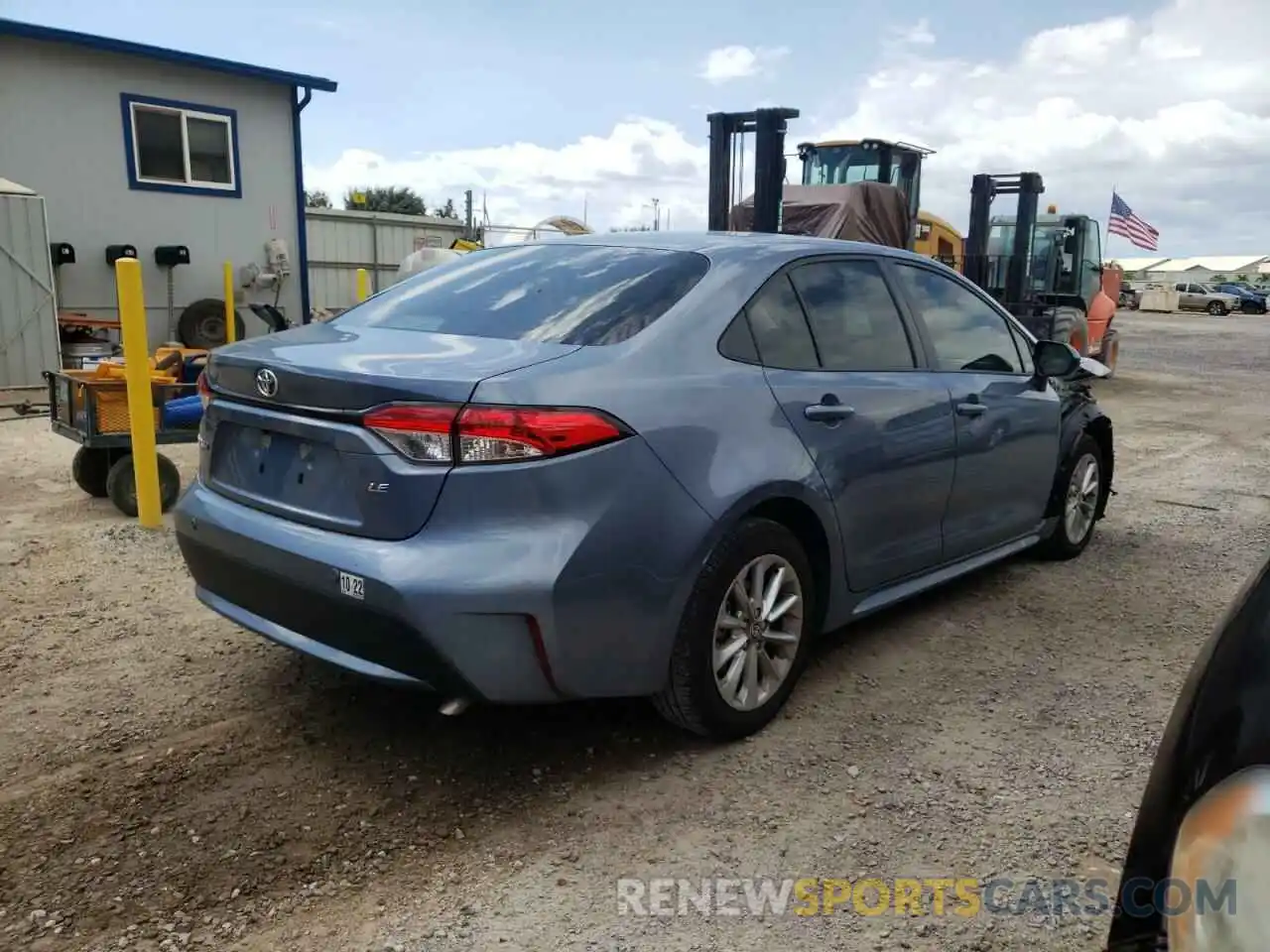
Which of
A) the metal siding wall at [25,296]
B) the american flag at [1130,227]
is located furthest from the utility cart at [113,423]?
the american flag at [1130,227]

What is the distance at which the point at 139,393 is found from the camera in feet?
18.0

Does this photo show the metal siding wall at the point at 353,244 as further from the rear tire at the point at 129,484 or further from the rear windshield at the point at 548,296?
the rear windshield at the point at 548,296

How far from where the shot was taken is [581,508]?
2701 millimetres

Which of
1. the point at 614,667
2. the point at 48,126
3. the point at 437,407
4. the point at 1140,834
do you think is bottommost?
the point at 614,667

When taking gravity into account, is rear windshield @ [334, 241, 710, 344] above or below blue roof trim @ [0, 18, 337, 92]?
below

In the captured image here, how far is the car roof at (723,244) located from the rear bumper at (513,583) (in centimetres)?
103

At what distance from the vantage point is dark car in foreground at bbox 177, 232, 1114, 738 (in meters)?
2.65

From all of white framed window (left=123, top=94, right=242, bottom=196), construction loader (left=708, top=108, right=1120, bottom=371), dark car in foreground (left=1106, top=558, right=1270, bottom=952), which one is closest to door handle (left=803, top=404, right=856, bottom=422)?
dark car in foreground (left=1106, top=558, right=1270, bottom=952)

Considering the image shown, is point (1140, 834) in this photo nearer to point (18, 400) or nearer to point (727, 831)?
point (727, 831)

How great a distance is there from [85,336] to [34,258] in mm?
1451

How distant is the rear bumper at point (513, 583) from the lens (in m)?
2.63

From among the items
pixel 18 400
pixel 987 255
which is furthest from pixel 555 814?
pixel 987 255

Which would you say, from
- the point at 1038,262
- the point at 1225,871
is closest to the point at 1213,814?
the point at 1225,871

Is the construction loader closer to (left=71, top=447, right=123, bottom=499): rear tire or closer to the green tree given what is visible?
(left=71, top=447, right=123, bottom=499): rear tire
